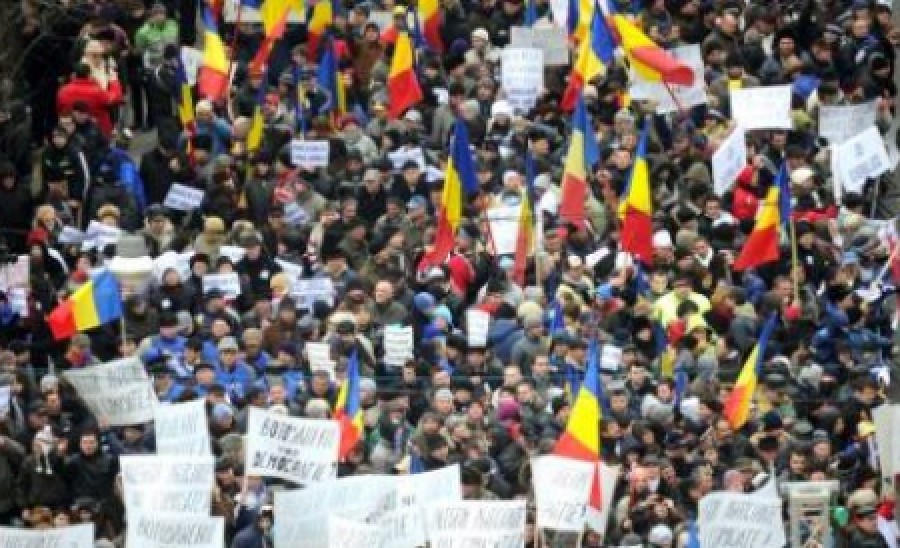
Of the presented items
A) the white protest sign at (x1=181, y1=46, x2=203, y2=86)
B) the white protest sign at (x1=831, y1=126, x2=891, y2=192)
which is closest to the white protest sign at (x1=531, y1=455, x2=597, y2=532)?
the white protest sign at (x1=831, y1=126, x2=891, y2=192)

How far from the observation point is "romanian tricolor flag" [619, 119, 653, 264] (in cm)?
3859

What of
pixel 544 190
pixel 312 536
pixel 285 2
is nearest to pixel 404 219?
pixel 544 190

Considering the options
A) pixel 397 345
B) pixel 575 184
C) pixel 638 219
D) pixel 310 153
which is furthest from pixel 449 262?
pixel 310 153

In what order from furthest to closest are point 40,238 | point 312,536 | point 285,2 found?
Answer: 1. point 285,2
2. point 40,238
3. point 312,536

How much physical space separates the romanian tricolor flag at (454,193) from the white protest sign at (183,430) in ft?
14.5

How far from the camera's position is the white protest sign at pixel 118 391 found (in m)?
35.4

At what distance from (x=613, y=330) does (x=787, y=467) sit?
9.96 ft

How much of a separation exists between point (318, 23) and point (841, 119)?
532 cm

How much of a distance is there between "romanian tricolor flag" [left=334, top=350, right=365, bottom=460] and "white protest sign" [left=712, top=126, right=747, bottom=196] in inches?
233

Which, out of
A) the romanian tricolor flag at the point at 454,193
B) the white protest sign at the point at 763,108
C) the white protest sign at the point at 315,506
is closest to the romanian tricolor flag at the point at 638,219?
the romanian tricolor flag at the point at 454,193

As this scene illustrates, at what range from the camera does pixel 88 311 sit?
37344 mm

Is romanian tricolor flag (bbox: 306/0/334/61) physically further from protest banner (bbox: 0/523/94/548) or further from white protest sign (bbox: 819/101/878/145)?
protest banner (bbox: 0/523/94/548)

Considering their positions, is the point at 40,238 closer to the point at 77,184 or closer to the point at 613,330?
the point at 77,184

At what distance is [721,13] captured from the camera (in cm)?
4316
